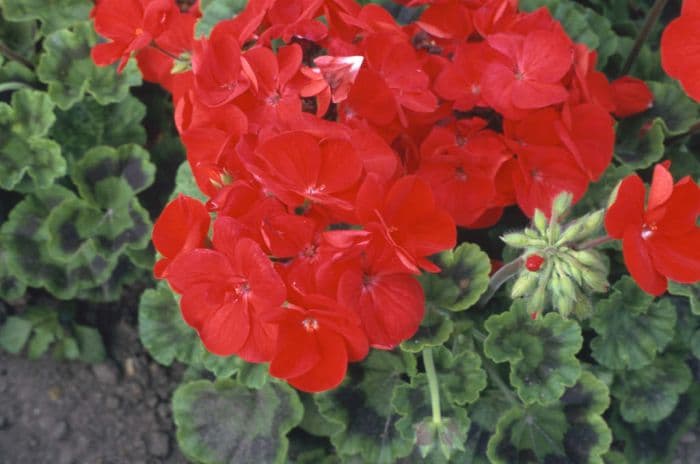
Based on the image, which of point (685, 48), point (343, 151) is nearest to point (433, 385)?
point (343, 151)

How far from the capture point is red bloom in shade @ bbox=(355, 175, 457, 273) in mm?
1660

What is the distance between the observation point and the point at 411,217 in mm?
1781

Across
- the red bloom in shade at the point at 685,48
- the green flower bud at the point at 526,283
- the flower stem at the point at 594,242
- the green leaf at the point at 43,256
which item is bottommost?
the green leaf at the point at 43,256

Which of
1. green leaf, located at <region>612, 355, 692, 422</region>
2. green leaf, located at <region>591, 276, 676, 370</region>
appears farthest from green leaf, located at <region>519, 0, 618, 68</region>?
green leaf, located at <region>612, 355, 692, 422</region>

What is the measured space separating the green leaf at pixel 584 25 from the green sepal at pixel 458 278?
3.15ft

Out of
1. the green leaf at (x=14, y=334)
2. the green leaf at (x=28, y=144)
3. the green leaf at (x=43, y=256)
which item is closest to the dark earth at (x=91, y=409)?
the green leaf at (x=14, y=334)

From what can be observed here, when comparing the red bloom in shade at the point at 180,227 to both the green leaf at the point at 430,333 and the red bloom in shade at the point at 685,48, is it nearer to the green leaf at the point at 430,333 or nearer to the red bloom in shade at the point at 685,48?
the green leaf at the point at 430,333

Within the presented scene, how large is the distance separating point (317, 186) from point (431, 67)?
Result: 67 cm

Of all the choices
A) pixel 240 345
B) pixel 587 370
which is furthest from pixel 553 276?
pixel 587 370

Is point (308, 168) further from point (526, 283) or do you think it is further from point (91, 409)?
point (91, 409)

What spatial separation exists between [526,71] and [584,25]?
854 millimetres

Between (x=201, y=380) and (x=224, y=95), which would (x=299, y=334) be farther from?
(x=201, y=380)

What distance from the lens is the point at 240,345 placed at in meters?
1.79

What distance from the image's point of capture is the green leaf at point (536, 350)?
226 centimetres
